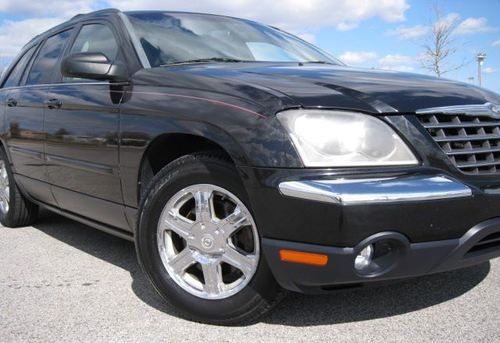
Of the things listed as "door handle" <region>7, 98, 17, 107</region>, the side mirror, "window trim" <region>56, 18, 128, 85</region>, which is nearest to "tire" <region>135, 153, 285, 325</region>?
the side mirror

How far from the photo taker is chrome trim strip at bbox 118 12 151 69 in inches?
124

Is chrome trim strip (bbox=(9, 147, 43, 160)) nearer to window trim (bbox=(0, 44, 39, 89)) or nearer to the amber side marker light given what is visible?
window trim (bbox=(0, 44, 39, 89))

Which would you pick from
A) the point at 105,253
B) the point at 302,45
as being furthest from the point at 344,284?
the point at 302,45

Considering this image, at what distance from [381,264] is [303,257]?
34 centimetres

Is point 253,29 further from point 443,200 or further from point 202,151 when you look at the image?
point 443,200

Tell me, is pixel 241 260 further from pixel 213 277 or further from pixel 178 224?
pixel 178 224

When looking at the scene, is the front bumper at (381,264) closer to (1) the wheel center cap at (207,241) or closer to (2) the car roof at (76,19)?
(1) the wheel center cap at (207,241)

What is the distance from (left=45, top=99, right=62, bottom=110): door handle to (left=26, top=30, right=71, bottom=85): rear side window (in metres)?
0.42

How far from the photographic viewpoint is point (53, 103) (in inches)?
149

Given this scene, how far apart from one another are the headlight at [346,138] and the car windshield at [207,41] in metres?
1.23

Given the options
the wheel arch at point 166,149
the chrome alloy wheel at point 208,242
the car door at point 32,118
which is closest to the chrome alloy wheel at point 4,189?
the car door at point 32,118

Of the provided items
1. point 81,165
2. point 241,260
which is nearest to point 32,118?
point 81,165

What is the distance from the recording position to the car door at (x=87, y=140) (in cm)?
317

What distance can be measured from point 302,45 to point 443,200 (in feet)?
7.97
